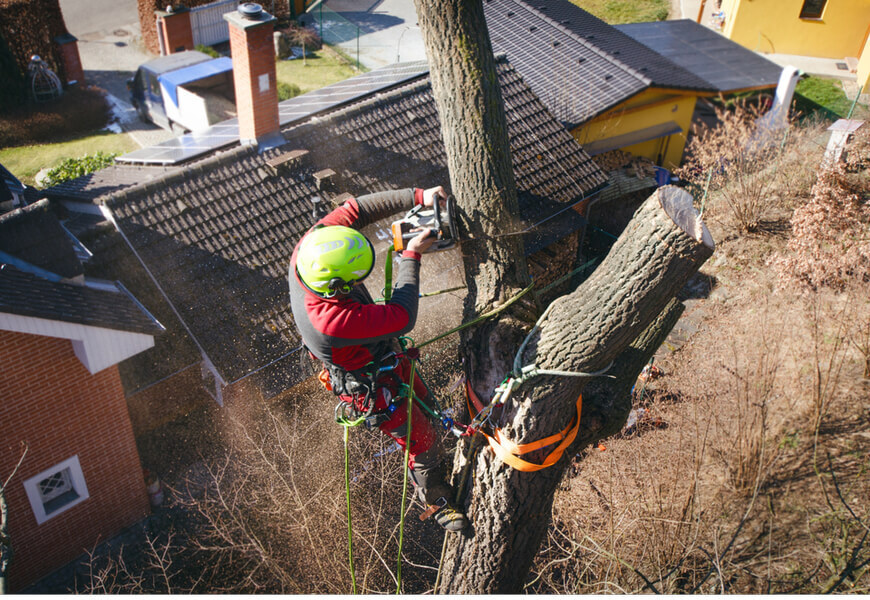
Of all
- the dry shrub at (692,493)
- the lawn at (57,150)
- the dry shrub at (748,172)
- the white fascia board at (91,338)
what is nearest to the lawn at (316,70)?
the lawn at (57,150)

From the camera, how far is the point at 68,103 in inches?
714

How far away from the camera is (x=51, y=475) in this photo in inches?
284

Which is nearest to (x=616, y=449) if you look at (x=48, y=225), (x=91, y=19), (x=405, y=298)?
(x=405, y=298)

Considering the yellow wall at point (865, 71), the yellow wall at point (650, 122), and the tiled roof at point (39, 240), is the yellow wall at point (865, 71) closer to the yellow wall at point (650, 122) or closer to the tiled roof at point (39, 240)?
the yellow wall at point (650, 122)

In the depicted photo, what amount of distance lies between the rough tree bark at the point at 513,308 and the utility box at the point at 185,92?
44.7 feet

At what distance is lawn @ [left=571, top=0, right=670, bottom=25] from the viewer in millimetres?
20594

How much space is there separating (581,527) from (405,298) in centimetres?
340

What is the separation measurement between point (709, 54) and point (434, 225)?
54.3 ft

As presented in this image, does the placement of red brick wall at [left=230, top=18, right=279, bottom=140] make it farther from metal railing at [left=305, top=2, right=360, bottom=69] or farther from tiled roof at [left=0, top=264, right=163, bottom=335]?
metal railing at [left=305, top=2, right=360, bottom=69]

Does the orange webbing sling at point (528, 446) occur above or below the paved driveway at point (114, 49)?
above

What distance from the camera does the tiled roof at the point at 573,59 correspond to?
487 inches

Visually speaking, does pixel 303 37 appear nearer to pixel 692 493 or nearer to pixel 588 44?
pixel 588 44

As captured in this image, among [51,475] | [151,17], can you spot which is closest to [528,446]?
[51,475]

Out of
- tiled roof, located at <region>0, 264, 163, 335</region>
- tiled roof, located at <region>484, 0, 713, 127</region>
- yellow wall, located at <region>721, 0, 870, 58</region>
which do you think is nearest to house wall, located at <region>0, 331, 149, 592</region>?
tiled roof, located at <region>0, 264, 163, 335</region>
